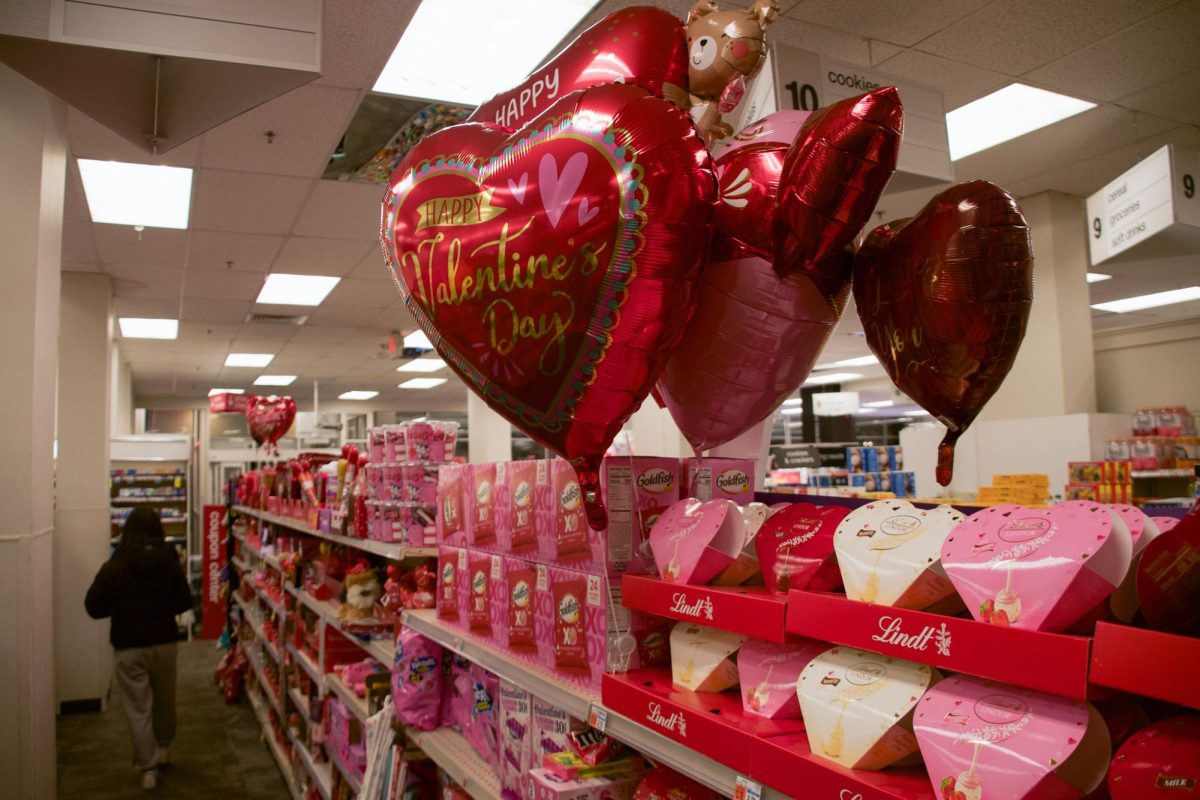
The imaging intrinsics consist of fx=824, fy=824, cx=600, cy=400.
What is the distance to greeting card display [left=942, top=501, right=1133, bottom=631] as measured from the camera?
32.2 inches

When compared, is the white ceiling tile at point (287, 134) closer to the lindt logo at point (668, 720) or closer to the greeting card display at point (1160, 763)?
the lindt logo at point (668, 720)

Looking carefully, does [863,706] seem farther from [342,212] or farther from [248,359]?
[248,359]

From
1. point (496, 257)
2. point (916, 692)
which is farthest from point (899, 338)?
point (496, 257)

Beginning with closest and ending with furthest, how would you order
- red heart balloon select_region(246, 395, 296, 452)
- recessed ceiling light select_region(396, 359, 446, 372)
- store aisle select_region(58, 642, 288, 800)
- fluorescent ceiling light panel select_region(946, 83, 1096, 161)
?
fluorescent ceiling light panel select_region(946, 83, 1096, 161), store aisle select_region(58, 642, 288, 800), red heart balloon select_region(246, 395, 296, 452), recessed ceiling light select_region(396, 359, 446, 372)

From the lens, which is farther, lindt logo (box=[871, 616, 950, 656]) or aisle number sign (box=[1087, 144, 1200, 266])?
aisle number sign (box=[1087, 144, 1200, 266])

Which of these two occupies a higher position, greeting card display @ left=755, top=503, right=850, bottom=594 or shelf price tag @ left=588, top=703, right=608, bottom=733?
greeting card display @ left=755, top=503, right=850, bottom=594

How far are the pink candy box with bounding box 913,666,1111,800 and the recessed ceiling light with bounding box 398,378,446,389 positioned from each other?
13.8 metres

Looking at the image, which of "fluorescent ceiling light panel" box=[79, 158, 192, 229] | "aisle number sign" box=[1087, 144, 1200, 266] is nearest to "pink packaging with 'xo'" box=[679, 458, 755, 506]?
"aisle number sign" box=[1087, 144, 1200, 266]

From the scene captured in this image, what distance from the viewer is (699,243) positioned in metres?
1.12

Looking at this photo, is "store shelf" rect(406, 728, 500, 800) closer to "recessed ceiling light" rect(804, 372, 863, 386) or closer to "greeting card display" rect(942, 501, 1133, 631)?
"greeting card display" rect(942, 501, 1133, 631)

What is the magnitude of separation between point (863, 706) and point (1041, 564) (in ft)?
0.94

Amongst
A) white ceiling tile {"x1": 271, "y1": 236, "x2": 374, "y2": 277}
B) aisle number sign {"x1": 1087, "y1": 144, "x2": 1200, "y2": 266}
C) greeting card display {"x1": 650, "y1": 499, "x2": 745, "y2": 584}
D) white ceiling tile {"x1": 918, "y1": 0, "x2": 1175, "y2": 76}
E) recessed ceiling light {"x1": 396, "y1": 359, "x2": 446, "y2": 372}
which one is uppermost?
white ceiling tile {"x1": 918, "y1": 0, "x2": 1175, "y2": 76}

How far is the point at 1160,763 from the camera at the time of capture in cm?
73

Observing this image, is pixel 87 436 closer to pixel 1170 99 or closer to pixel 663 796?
pixel 663 796
